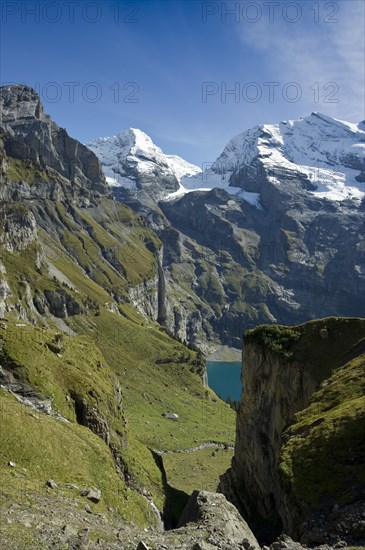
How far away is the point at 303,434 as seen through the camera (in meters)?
41.7

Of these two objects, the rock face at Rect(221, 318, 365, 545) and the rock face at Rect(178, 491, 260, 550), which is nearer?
the rock face at Rect(178, 491, 260, 550)

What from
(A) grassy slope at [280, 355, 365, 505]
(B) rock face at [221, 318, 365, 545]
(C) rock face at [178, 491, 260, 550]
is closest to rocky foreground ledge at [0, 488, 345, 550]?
(C) rock face at [178, 491, 260, 550]

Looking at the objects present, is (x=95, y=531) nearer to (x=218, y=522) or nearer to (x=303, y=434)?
(x=218, y=522)

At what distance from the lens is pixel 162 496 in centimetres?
6003

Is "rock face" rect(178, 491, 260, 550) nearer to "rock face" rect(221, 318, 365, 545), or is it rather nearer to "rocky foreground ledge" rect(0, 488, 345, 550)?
"rocky foreground ledge" rect(0, 488, 345, 550)

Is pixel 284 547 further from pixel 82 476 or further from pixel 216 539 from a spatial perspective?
pixel 82 476

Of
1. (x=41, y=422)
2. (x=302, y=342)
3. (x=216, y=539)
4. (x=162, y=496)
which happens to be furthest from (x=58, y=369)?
(x=302, y=342)

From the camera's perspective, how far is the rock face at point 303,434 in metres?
32.5

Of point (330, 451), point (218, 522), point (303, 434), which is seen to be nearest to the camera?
point (218, 522)

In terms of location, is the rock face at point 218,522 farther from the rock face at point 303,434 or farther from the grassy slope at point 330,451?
the grassy slope at point 330,451

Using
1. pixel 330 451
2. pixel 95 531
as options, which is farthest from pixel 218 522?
pixel 330 451

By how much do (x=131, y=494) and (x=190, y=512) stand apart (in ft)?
28.7

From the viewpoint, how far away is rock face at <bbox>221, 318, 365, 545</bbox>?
32500 mm

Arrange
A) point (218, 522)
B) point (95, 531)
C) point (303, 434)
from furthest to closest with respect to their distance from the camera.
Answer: point (303, 434) < point (218, 522) < point (95, 531)
